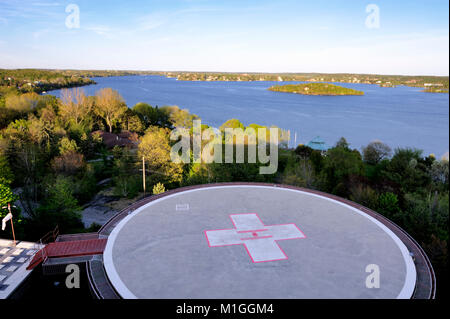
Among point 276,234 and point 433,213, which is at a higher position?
point 276,234

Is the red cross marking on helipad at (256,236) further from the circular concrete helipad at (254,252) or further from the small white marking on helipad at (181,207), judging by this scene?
the small white marking on helipad at (181,207)

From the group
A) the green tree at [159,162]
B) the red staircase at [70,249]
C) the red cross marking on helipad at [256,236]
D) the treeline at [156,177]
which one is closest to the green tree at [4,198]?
the treeline at [156,177]

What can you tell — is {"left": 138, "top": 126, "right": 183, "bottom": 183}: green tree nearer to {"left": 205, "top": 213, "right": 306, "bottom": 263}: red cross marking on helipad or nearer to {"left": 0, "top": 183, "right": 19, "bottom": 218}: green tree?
{"left": 0, "top": 183, "right": 19, "bottom": 218}: green tree

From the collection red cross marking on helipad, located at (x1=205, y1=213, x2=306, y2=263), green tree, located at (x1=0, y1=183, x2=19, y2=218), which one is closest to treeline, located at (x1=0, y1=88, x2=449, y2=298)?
green tree, located at (x1=0, y1=183, x2=19, y2=218)

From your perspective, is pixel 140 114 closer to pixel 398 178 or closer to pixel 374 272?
pixel 398 178
